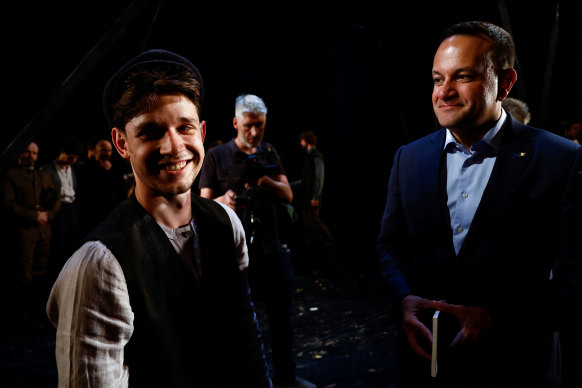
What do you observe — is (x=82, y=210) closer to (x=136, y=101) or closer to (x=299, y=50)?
(x=136, y=101)

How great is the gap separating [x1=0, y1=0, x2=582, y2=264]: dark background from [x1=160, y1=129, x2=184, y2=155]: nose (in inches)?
89.3

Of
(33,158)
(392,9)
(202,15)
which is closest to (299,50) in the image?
(202,15)

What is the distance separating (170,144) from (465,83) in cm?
95

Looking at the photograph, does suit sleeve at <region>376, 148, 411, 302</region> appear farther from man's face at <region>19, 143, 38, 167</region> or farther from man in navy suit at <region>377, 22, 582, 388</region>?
man's face at <region>19, 143, 38, 167</region>

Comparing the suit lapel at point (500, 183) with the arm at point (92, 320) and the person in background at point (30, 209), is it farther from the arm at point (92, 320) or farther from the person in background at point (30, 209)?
the person in background at point (30, 209)

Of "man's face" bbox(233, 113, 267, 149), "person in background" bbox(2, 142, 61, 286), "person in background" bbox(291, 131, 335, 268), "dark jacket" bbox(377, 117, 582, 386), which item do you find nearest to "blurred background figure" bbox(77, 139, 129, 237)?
"person in background" bbox(2, 142, 61, 286)

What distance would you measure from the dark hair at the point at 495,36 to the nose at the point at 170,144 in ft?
3.24

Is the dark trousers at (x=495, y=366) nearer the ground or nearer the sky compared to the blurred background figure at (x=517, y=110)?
nearer the ground

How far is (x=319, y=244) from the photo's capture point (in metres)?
7.44

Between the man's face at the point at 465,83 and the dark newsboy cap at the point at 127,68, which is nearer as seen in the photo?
the dark newsboy cap at the point at 127,68

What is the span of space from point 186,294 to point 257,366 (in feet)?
1.25

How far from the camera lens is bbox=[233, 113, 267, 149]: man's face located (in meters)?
2.74

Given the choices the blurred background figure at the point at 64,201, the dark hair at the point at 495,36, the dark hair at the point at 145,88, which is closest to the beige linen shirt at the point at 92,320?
the dark hair at the point at 145,88

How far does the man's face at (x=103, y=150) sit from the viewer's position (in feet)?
16.5
